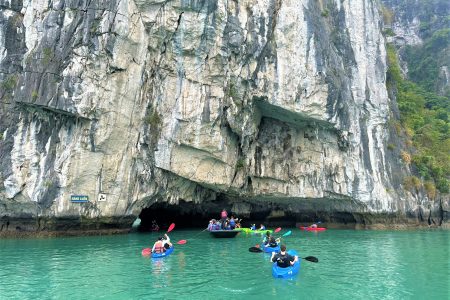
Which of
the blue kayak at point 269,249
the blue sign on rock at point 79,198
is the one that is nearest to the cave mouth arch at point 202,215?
the blue sign on rock at point 79,198

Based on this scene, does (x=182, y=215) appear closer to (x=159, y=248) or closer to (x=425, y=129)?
(x=159, y=248)

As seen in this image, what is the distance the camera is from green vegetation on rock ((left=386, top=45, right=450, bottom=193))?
29.7 meters

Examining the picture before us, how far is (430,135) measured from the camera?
32.5 metres

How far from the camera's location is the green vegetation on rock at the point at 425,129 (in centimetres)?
2973

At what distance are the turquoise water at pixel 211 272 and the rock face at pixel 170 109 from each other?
3.50 metres

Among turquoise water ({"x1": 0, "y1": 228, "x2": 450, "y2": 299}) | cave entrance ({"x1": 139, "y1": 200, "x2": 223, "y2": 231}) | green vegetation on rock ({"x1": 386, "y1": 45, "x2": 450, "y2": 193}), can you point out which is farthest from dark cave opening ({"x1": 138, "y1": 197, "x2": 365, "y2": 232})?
turquoise water ({"x1": 0, "y1": 228, "x2": 450, "y2": 299})

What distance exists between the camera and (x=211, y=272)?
12.9 m

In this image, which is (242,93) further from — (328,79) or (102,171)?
(102,171)

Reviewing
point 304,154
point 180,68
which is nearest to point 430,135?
point 304,154

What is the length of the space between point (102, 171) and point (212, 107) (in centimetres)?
705

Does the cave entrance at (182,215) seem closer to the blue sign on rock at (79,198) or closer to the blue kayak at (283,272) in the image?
the blue sign on rock at (79,198)

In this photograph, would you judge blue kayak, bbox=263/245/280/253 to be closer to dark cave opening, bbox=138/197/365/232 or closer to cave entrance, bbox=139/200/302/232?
dark cave opening, bbox=138/197/365/232

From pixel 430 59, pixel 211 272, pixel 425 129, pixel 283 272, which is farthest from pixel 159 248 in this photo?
pixel 430 59

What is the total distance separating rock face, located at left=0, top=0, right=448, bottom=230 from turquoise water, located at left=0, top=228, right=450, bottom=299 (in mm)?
3496
